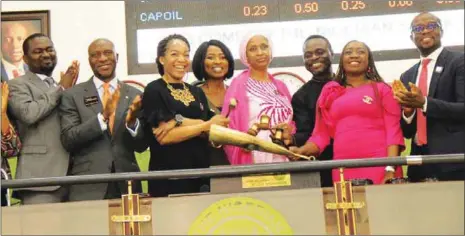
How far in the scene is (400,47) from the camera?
2.56 meters

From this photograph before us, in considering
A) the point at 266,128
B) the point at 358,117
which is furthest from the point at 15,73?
the point at 358,117

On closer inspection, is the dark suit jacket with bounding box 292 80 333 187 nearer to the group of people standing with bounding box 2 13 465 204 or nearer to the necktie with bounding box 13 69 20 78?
the group of people standing with bounding box 2 13 465 204

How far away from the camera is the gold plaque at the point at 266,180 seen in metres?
2.33

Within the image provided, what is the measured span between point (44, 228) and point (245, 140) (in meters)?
0.78

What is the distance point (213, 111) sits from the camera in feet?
8.46

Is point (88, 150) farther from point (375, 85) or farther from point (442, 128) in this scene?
point (442, 128)

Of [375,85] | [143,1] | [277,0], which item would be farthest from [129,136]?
[375,85]

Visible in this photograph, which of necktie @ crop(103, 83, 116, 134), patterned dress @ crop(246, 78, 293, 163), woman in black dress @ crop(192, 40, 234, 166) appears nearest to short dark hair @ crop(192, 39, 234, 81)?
woman in black dress @ crop(192, 40, 234, 166)

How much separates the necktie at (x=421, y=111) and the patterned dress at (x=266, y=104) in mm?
483

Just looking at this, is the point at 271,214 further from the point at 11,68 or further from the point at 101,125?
the point at 11,68

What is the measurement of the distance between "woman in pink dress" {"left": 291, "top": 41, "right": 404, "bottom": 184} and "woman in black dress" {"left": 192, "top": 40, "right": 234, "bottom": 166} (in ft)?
1.21

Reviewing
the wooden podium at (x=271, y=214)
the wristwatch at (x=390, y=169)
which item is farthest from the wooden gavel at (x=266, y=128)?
the wristwatch at (x=390, y=169)

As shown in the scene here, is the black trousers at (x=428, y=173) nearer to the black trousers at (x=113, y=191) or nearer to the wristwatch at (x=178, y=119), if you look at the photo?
the wristwatch at (x=178, y=119)

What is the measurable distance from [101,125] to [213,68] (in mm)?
481
